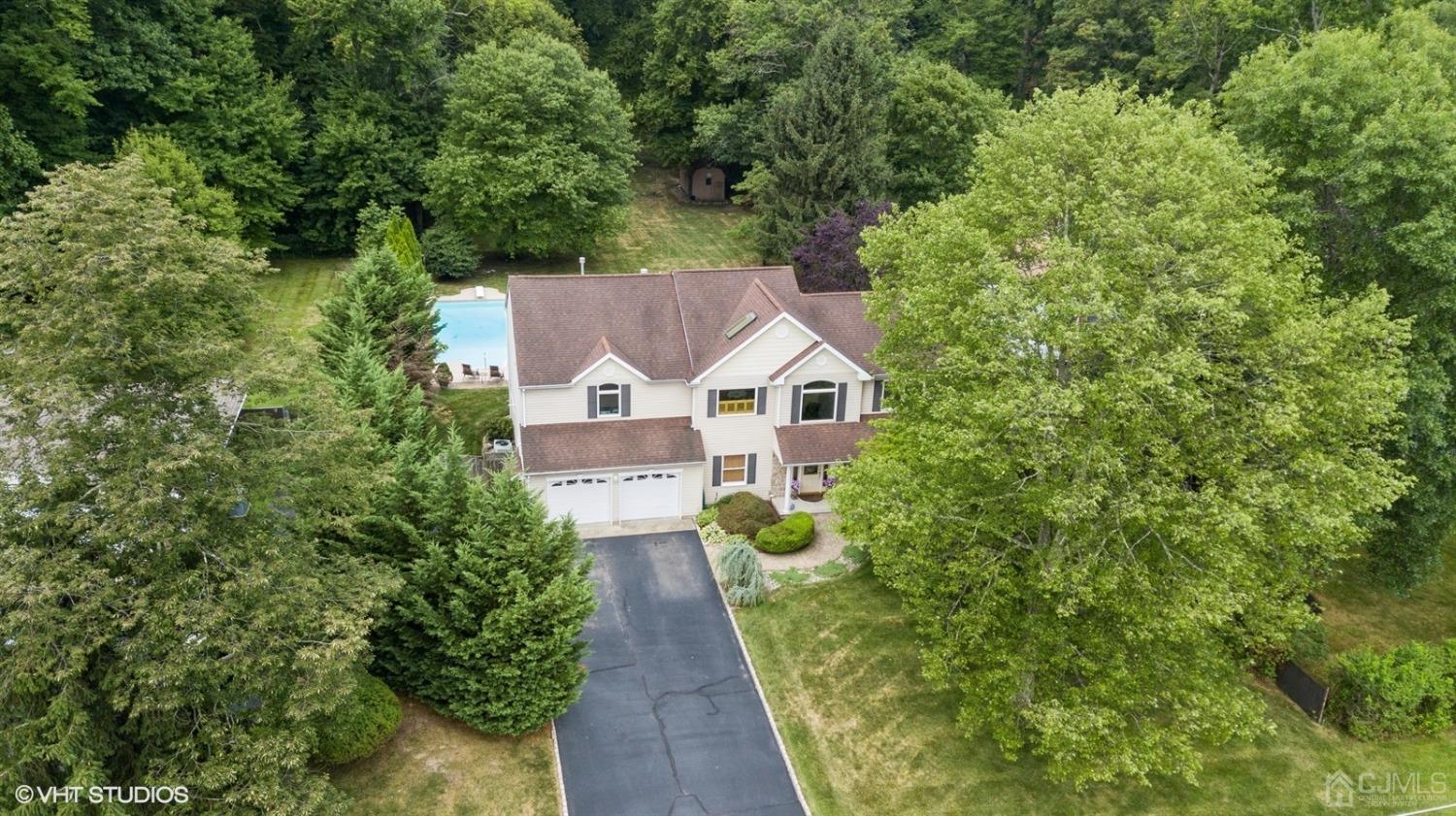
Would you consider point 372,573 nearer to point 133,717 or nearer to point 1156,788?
point 133,717

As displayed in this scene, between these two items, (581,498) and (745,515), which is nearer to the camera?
(745,515)

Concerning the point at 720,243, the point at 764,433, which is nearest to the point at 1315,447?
the point at 764,433

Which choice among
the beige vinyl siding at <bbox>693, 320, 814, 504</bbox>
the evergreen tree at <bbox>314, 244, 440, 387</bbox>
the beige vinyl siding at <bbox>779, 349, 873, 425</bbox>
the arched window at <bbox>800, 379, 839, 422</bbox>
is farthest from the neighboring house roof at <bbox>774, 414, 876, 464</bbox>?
the evergreen tree at <bbox>314, 244, 440, 387</bbox>

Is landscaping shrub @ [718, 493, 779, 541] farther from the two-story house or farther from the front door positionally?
the front door

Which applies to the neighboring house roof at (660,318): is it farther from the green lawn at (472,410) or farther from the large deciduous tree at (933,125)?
the large deciduous tree at (933,125)

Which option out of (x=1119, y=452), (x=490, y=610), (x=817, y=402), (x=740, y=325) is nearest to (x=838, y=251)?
(x=740, y=325)

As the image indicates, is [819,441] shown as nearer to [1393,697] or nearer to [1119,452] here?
[1119,452]
